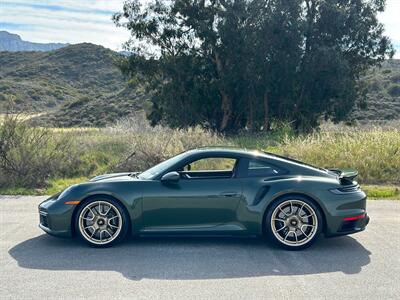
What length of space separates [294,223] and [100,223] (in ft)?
8.44

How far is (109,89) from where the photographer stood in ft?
230

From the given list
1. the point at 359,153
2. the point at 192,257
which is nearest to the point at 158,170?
the point at 192,257

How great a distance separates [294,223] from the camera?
5.54m

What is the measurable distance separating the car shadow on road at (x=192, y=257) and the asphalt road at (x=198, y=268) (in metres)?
0.01

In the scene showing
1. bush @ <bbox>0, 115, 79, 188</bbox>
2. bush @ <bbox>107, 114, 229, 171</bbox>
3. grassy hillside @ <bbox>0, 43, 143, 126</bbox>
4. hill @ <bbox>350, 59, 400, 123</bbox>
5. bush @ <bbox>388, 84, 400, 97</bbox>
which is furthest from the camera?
grassy hillside @ <bbox>0, 43, 143, 126</bbox>

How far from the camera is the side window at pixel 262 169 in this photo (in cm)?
574

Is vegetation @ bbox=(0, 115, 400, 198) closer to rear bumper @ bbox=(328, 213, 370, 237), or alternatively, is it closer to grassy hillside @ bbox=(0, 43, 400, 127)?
rear bumper @ bbox=(328, 213, 370, 237)

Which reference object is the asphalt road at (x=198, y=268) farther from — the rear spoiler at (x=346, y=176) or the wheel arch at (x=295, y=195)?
the rear spoiler at (x=346, y=176)

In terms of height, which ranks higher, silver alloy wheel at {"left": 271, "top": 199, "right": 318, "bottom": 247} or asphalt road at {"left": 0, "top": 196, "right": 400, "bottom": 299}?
silver alloy wheel at {"left": 271, "top": 199, "right": 318, "bottom": 247}

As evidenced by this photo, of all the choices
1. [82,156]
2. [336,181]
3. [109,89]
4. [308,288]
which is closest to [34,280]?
[308,288]

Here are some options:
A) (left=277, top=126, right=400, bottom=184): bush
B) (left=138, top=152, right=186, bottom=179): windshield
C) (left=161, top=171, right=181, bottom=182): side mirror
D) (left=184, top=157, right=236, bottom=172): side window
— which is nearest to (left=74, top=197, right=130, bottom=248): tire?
(left=138, top=152, right=186, bottom=179): windshield

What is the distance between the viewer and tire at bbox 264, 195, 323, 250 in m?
5.50

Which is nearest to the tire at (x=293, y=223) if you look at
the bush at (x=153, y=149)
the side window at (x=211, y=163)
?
the side window at (x=211, y=163)

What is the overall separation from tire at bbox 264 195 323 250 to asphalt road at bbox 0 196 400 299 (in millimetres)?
158
